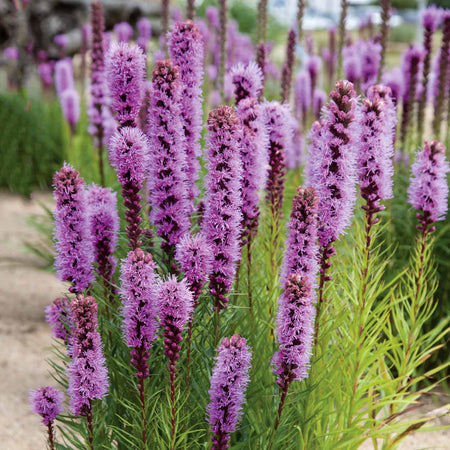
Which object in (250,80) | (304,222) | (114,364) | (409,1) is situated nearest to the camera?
(304,222)

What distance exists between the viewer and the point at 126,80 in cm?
181

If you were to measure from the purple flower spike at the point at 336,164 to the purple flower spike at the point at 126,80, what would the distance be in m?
0.56

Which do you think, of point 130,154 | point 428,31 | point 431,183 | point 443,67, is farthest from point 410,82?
point 130,154

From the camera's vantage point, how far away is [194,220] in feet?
7.81

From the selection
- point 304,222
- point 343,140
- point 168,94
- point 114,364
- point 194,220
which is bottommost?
point 114,364

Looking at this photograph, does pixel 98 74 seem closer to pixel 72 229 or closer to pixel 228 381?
pixel 72 229

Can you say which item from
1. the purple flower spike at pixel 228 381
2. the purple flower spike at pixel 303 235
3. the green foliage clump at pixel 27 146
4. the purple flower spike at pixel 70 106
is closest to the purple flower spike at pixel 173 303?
the purple flower spike at pixel 228 381

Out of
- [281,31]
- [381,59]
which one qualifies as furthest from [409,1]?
[381,59]

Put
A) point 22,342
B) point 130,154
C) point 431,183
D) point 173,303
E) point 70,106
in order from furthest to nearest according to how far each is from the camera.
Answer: point 70,106
point 22,342
point 431,183
point 130,154
point 173,303

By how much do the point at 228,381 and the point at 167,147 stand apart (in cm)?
66

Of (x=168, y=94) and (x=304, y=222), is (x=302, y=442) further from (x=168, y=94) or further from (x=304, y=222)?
(x=168, y=94)

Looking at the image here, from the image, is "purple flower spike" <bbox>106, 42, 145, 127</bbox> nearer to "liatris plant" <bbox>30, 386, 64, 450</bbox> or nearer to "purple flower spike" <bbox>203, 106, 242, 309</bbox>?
"purple flower spike" <bbox>203, 106, 242, 309</bbox>

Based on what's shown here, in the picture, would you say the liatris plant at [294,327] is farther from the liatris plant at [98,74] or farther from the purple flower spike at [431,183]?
the liatris plant at [98,74]

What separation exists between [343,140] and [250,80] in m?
0.63
